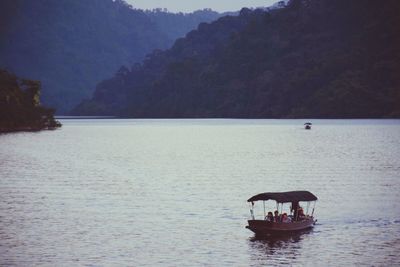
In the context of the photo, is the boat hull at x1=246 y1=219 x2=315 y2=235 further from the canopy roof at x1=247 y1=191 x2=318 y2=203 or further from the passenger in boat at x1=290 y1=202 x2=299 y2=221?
the canopy roof at x1=247 y1=191 x2=318 y2=203

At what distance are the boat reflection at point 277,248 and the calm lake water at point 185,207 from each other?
8 cm

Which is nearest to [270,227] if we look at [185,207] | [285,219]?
[285,219]

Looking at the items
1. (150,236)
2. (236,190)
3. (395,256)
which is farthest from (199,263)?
(236,190)

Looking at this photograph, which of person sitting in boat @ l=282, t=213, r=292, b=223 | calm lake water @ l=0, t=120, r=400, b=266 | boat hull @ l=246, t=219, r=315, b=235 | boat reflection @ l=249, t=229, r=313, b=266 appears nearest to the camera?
boat reflection @ l=249, t=229, r=313, b=266

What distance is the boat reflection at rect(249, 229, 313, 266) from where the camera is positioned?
48.3 metres

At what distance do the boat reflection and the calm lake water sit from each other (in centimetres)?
8

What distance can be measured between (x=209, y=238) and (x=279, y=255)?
723cm

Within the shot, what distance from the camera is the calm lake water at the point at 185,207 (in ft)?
164

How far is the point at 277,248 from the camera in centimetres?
5222

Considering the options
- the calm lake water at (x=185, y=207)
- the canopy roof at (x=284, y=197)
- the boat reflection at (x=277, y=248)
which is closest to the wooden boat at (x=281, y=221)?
the canopy roof at (x=284, y=197)

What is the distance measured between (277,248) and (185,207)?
2161 centimetres

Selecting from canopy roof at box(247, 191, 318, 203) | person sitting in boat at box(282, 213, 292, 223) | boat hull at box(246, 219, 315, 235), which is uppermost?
canopy roof at box(247, 191, 318, 203)

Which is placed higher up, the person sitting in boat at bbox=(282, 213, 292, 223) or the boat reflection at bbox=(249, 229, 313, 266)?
the person sitting in boat at bbox=(282, 213, 292, 223)

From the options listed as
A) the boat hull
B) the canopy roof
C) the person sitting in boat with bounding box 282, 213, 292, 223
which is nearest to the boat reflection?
the boat hull
